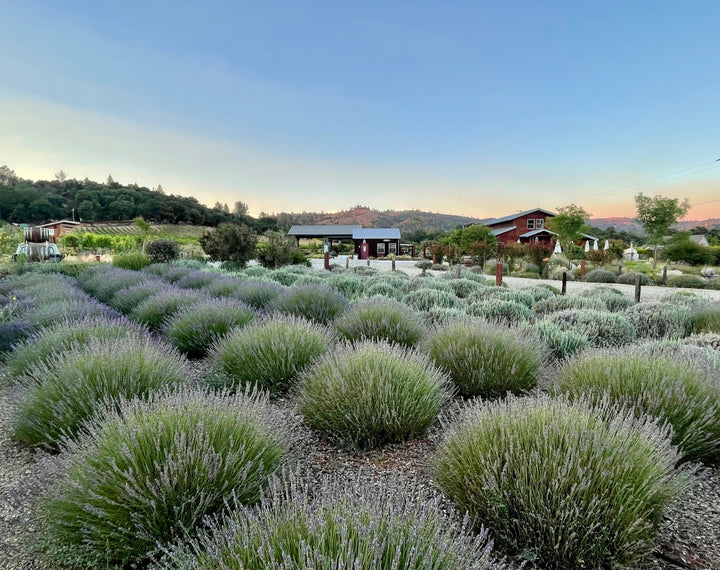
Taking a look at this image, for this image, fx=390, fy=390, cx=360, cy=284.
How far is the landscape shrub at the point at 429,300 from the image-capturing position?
8.38 meters

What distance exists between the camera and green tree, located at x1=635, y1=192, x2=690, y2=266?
31.8m

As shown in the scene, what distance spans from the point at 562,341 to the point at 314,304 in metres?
3.81

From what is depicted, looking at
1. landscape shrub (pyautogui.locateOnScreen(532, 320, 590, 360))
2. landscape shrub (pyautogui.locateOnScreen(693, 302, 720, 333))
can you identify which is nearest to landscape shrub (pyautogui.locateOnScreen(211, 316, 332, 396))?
landscape shrub (pyautogui.locateOnScreen(532, 320, 590, 360))

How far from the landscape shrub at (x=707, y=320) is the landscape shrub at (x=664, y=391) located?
428 cm

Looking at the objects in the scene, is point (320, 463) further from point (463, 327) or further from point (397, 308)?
point (397, 308)

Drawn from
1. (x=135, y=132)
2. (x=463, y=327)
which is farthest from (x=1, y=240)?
(x=463, y=327)

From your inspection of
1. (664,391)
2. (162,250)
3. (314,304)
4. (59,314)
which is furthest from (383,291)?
(162,250)

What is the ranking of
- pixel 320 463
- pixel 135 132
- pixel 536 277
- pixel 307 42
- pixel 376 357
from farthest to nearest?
pixel 536 277 → pixel 135 132 → pixel 307 42 → pixel 376 357 → pixel 320 463

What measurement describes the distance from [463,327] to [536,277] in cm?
2432

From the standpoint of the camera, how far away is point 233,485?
1.96m

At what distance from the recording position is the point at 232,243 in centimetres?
1972

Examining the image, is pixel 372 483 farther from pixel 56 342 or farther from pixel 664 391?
pixel 56 342

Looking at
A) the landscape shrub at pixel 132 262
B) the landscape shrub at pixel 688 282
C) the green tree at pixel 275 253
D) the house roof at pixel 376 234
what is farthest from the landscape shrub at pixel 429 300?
the house roof at pixel 376 234

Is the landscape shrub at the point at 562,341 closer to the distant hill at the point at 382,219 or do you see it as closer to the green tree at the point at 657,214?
the green tree at the point at 657,214
